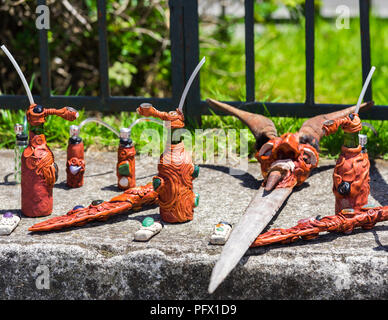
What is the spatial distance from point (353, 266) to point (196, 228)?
0.56m

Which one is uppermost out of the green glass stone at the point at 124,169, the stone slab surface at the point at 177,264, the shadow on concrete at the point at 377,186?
the green glass stone at the point at 124,169

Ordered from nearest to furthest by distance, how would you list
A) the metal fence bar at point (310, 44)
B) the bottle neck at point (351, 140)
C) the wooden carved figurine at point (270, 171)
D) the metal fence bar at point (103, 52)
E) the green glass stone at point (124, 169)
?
the wooden carved figurine at point (270, 171) < the bottle neck at point (351, 140) < the green glass stone at point (124, 169) < the metal fence bar at point (310, 44) < the metal fence bar at point (103, 52)

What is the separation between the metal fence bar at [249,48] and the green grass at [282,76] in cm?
24

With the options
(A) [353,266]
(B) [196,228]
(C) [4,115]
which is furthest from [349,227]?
(C) [4,115]

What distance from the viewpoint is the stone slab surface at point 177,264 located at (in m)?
2.01

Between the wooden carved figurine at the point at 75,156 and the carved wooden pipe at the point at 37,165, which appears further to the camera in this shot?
the wooden carved figurine at the point at 75,156

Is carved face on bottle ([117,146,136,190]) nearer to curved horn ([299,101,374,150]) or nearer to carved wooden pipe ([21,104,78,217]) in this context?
carved wooden pipe ([21,104,78,217])

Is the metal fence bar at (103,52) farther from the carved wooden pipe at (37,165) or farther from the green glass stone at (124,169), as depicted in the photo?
the carved wooden pipe at (37,165)

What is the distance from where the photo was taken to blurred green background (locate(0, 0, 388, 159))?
12.4 ft

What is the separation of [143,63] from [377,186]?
89.9 inches

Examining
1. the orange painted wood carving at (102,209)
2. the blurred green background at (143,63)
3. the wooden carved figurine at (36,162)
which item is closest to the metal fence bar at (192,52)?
the blurred green background at (143,63)

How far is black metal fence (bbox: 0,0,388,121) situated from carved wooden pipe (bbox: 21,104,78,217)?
1030 mm

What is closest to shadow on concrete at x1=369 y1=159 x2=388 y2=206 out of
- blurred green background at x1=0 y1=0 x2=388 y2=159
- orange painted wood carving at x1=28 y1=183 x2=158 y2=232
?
blurred green background at x1=0 y1=0 x2=388 y2=159

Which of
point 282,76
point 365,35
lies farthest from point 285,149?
point 282,76
